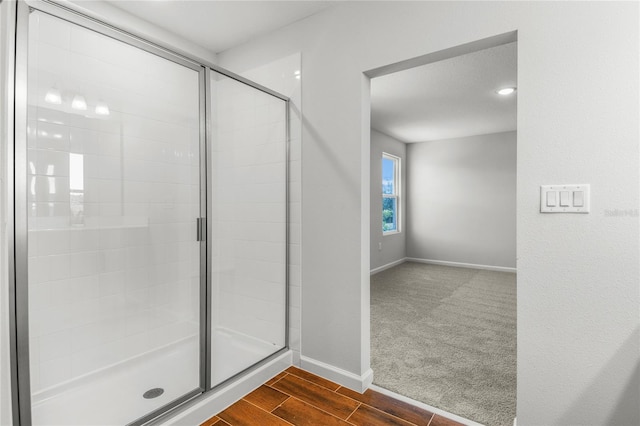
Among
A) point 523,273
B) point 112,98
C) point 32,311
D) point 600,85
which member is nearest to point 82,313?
point 32,311

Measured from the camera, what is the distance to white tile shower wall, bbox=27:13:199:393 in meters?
1.61

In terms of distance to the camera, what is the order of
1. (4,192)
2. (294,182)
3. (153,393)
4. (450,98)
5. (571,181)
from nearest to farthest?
1. (4,192)
2. (571,181)
3. (153,393)
4. (294,182)
5. (450,98)

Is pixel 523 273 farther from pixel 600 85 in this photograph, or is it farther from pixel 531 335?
pixel 600 85

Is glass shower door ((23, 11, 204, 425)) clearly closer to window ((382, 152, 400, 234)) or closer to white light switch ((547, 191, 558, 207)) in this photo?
white light switch ((547, 191, 558, 207))

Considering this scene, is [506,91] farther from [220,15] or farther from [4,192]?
[4,192]

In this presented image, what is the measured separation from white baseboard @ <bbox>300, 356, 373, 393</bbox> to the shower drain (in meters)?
0.92

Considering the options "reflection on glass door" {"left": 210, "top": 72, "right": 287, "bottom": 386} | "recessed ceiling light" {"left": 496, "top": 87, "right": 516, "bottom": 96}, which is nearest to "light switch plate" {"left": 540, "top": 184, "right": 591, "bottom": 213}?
"reflection on glass door" {"left": 210, "top": 72, "right": 287, "bottom": 386}

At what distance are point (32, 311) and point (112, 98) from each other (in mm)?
1199

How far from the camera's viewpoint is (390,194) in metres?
6.45

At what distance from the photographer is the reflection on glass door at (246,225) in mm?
2045

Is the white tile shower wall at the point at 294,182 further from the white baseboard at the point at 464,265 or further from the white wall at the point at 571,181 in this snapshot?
the white baseboard at the point at 464,265

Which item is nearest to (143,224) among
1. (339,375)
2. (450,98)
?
(339,375)

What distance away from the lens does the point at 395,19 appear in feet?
6.36

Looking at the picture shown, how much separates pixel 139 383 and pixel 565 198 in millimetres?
2435
